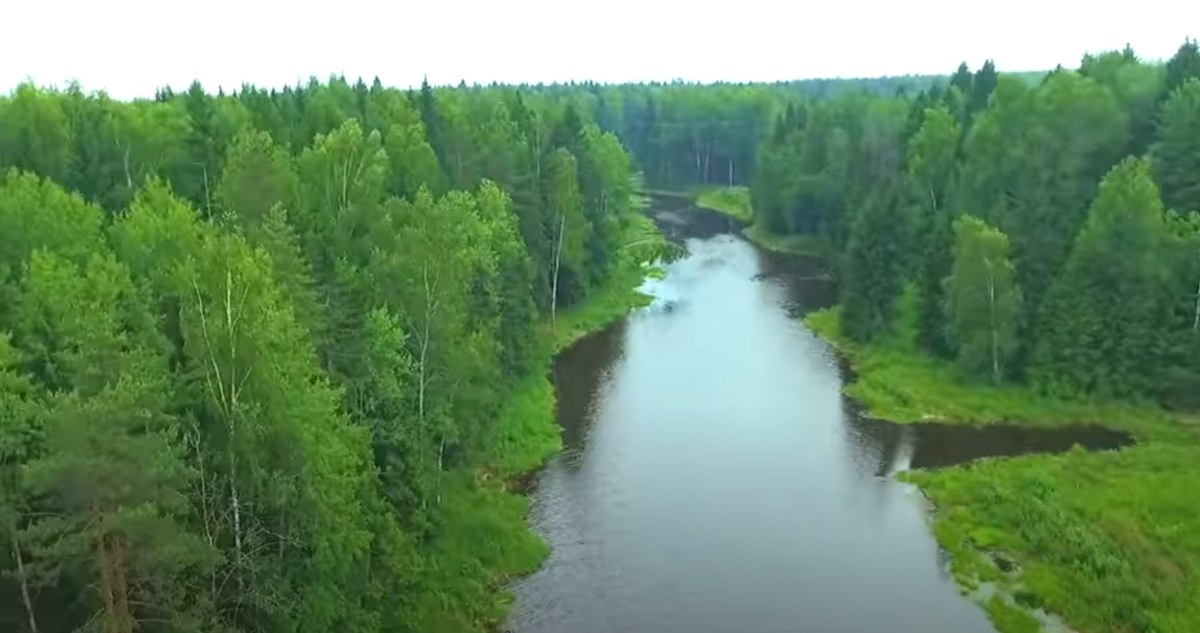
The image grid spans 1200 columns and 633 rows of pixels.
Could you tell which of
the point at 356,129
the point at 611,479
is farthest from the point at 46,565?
the point at 356,129

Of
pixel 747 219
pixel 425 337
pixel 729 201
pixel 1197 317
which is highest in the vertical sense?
pixel 425 337

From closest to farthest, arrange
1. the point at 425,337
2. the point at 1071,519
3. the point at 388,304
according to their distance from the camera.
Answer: the point at 388,304, the point at 425,337, the point at 1071,519

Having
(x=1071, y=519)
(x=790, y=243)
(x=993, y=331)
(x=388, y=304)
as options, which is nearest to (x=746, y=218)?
(x=790, y=243)

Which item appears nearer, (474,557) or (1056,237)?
(474,557)

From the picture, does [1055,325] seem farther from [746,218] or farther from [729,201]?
[729,201]

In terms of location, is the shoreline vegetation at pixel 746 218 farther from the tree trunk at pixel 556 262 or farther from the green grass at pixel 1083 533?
the green grass at pixel 1083 533

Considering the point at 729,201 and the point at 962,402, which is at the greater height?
the point at 729,201
